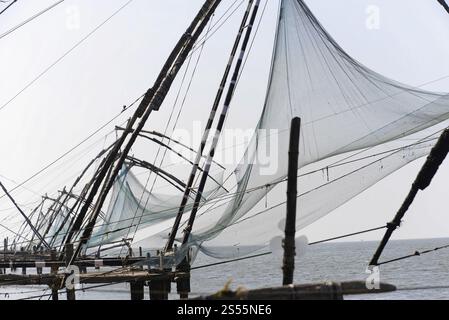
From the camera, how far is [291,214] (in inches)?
372

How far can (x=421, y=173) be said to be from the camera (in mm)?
10734

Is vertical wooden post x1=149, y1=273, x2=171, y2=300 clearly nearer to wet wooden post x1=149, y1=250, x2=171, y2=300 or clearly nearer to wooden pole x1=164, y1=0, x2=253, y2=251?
wet wooden post x1=149, y1=250, x2=171, y2=300

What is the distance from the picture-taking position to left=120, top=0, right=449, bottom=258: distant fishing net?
11867mm

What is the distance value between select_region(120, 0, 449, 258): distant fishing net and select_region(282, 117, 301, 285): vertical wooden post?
2139 mm

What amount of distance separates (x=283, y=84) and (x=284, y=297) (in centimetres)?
702

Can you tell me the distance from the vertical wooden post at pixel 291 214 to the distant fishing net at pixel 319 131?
214 centimetres

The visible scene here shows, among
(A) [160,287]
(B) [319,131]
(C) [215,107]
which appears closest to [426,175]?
(B) [319,131]

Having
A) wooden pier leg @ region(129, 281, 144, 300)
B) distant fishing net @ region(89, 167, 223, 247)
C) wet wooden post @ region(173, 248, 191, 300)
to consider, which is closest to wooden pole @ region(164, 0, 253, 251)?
wet wooden post @ region(173, 248, 191, 300)

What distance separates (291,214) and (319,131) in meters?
3.50

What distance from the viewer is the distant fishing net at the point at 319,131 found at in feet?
38.9

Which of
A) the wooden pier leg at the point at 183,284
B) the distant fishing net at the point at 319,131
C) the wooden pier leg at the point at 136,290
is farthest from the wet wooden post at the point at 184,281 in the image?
the distant fishing net at the point at 319,131

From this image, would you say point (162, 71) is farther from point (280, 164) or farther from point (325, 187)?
point (325, 187)
